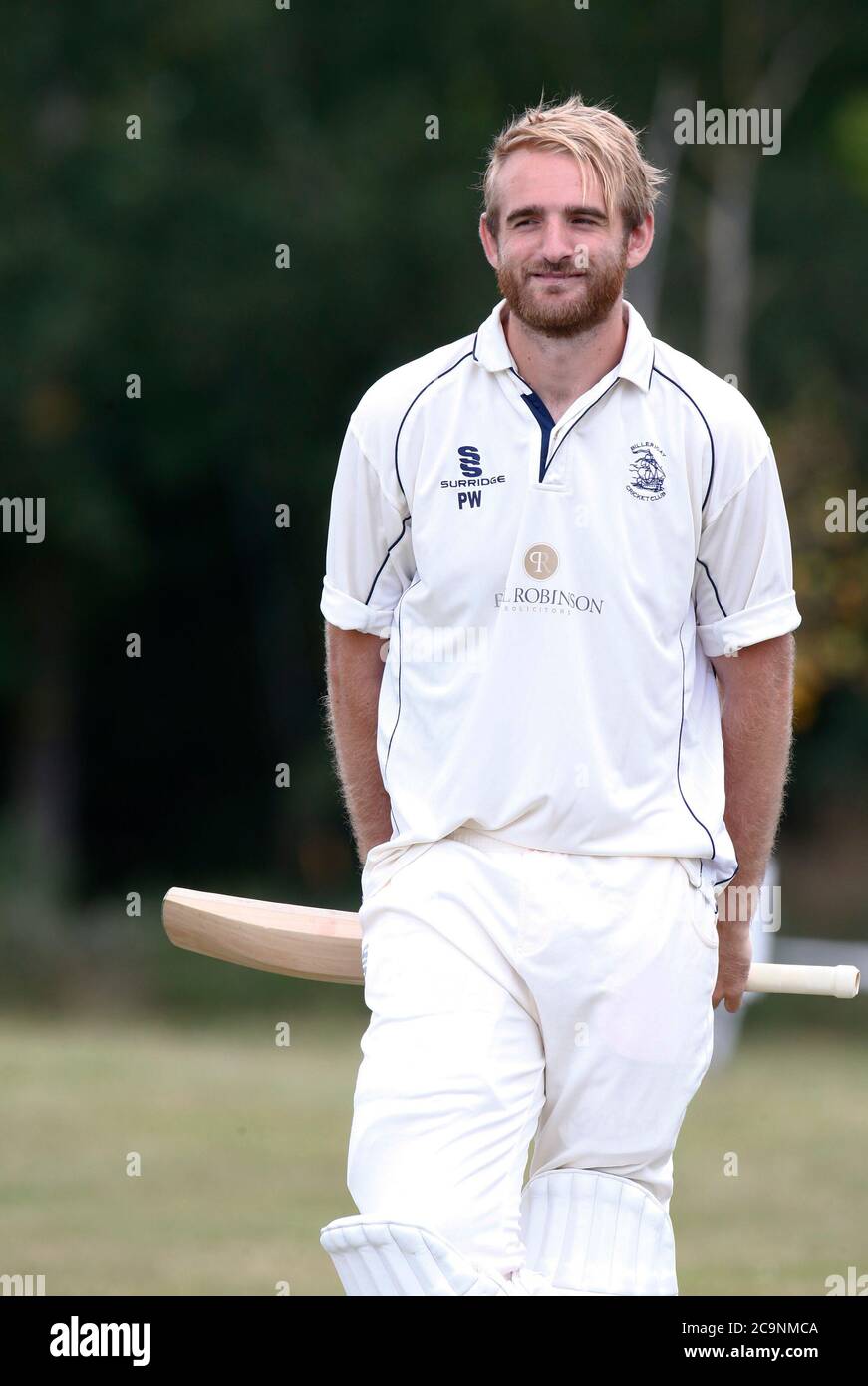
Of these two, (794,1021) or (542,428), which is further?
(794,1021)

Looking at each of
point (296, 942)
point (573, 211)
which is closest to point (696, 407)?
point (573, 211)

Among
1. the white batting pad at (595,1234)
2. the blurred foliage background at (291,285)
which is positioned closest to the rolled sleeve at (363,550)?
the white batting pad at (595,1234)

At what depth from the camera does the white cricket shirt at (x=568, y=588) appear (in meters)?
3.61

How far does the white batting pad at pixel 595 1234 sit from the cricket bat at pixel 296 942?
0.60m

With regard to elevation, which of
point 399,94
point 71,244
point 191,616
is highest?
point 399,94

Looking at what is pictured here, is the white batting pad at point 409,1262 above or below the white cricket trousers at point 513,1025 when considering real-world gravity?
below

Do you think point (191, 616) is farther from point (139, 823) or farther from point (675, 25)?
point (675, 25)

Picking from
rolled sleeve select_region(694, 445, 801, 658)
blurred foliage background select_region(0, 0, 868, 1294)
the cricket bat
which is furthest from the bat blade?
blurred foliage background select_region(0, 0, 868, 1294)

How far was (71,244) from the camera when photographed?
2452cm

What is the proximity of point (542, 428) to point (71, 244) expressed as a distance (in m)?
21.8

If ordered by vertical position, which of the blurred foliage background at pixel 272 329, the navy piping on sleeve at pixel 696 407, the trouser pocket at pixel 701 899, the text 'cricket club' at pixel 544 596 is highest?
the blurred foliage background at pixel 272 329

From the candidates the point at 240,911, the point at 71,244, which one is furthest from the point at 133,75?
the point at 240,911

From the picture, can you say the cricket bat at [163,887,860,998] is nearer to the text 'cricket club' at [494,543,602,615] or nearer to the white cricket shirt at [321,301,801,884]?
the white cricket shirt at [321,301,801,884]

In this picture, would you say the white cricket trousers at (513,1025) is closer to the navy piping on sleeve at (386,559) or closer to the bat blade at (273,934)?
the bat blade at (273,934)
